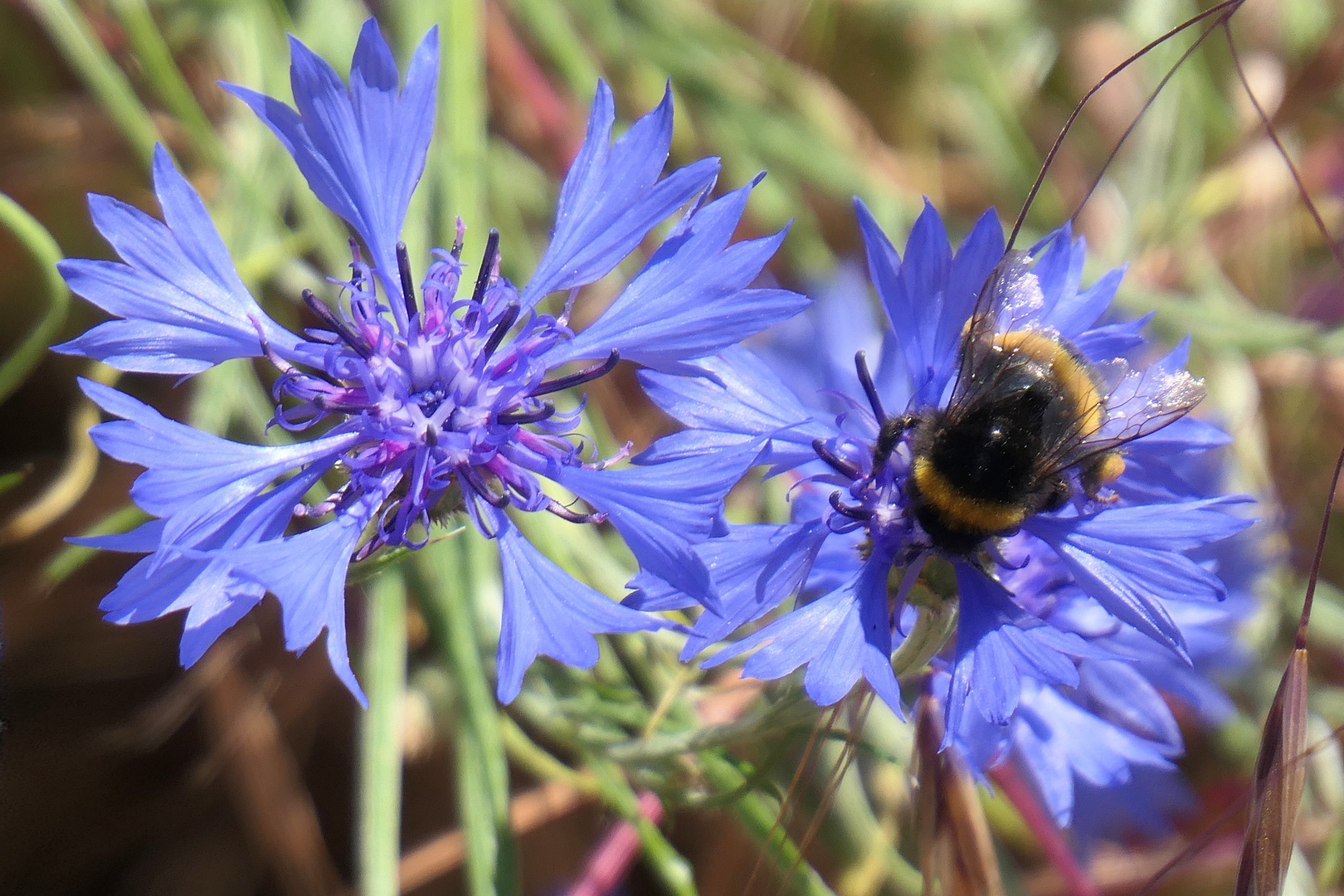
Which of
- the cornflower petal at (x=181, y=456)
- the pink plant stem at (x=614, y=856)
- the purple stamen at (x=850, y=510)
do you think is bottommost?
the pink plant stem at (x=614, y=856)

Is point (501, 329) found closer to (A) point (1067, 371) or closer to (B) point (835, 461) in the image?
(B) point (835, 461)

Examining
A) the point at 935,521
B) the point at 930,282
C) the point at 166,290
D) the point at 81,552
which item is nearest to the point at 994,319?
the point at 930,282

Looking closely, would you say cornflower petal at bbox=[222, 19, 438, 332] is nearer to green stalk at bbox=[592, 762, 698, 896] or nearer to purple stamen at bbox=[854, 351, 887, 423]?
purple stamen at bbox=[854, 351, 887, 423]

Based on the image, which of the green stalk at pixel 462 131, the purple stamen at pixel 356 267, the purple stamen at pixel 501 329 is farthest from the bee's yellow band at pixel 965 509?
the green stalk at pixel 462 131

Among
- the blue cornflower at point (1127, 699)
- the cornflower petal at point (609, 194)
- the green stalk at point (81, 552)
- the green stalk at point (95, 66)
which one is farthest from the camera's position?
the green stalk at point (95, 66)

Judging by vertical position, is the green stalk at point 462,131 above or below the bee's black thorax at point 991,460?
above

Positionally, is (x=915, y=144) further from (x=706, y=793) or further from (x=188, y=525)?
Result: (x=188, y=525)

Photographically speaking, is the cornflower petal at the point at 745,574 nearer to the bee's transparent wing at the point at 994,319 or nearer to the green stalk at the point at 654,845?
the bee's transparent wing at the point at 994,319

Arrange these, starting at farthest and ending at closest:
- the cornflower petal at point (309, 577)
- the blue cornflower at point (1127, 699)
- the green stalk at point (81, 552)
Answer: the green stalk at point (81, 552)
the blue cornflower at point (1127, 699)
the cornflower petal at point (309, 577)

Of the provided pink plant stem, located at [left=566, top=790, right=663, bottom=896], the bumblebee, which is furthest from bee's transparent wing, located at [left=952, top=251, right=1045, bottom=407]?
pink plant stem, located at [left=566, top=790, right=663, bottom=896]
